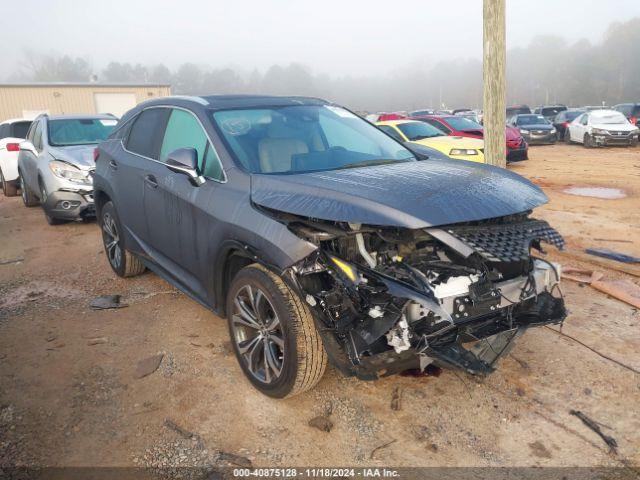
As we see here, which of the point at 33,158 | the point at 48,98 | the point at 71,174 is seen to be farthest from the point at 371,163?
the point at 48,98

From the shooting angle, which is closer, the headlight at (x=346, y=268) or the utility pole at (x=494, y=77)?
the headlight at (x=346, y=268)

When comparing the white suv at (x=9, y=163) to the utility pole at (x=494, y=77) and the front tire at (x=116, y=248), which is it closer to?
the front tire at (x=116, y=248)

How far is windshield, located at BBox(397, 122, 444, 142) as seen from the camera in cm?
1184

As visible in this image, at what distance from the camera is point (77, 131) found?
8.80 meters

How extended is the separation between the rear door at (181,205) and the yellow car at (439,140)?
5343 mm

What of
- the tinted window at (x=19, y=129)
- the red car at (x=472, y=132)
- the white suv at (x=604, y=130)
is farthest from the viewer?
the white suv at (x=604, y=130)

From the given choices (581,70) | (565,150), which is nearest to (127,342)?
(565,150)

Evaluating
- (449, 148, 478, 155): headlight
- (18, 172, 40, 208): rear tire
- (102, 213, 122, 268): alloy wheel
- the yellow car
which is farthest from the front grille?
(18, 172, 40, 208): rear tire

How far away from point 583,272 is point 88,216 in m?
6.78

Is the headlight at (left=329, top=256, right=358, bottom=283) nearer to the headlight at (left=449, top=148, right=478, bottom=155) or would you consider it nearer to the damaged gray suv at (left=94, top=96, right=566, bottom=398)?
the damaged gray suv at (left=94, top=96, right=566, bottom=398)

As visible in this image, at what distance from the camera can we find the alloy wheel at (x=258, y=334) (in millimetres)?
3006

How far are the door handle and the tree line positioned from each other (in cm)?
5958

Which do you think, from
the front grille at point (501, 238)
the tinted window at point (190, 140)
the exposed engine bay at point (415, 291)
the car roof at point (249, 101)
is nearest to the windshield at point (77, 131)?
the tinted window at point (190, 140)

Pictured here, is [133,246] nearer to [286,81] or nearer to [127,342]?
[127,342]
